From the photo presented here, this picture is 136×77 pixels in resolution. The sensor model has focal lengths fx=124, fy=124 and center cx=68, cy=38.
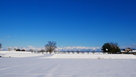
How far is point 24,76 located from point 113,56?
84.8 feet

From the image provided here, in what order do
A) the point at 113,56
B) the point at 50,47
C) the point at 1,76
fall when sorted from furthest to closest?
the point at 50,47 < the point at 113,56 < the point at 1,76

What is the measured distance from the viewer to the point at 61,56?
101ft

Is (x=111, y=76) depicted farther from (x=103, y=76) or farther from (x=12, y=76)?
(x=12, y=76)

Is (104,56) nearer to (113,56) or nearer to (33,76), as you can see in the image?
(113,56)

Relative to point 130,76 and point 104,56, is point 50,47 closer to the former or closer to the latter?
point 104,56

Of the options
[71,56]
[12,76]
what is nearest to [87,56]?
[71,56]

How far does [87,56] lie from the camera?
30.9 metres

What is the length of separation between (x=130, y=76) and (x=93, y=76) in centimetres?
268

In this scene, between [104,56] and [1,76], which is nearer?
[1,76]

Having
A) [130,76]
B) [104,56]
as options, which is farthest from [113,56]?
[130,76]

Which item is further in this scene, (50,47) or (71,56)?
(50,47)

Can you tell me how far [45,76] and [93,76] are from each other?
11.4 ft

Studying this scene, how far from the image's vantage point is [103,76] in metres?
9.03

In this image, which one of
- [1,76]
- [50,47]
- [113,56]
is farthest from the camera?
[50,47]
